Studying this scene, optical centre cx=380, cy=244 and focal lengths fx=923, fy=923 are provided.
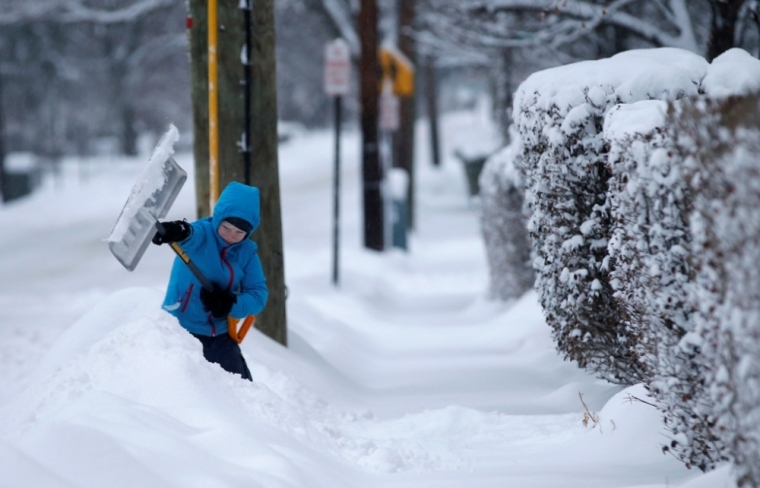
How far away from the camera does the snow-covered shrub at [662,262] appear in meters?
3.26

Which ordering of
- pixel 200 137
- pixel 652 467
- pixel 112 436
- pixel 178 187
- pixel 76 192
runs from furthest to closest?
pixel 76 192
pixel 200 137
pixel 178 187
pixel 652 467
pixel 112 436

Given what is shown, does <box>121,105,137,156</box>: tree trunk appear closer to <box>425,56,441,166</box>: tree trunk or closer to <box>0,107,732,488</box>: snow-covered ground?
<box>425,56,441,166</box>: tree trunk

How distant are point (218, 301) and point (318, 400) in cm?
120

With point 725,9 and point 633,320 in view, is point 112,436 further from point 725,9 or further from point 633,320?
point 725,9

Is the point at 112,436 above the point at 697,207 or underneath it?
underneath

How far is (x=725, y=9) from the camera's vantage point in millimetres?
8578

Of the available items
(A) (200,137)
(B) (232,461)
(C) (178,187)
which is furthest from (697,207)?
(A) (200,137)

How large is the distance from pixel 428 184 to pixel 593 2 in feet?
75.5

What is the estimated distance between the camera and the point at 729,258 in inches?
104

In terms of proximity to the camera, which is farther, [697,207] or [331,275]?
[331,275]

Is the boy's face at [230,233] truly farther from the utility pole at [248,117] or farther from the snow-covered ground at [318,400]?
the utility pole at [248,117]

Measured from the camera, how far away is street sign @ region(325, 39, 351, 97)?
1062 centimetres

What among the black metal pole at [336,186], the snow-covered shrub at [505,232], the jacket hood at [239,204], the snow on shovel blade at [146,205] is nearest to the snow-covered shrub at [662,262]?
the jacket hood at [239,204]

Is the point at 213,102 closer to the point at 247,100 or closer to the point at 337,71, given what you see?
the point at 247,100
